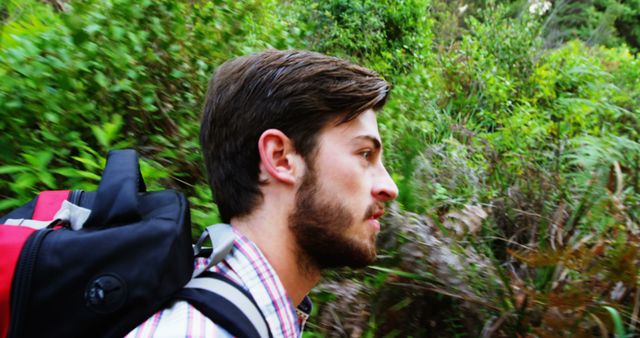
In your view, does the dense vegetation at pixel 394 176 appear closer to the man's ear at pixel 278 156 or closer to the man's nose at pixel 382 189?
the man's ear at pixel 278 156

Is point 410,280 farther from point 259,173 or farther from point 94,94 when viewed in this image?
point 94,94

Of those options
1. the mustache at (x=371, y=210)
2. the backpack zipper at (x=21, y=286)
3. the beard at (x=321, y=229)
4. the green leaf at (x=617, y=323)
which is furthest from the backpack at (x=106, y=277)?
the green leaf at (x=617, y=323)

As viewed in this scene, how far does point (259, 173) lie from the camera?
1.69m

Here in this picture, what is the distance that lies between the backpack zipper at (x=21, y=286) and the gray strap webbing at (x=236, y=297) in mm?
355

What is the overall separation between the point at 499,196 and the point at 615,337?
5.53ft

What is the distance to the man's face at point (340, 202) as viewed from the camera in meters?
1.60

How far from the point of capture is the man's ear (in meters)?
1.64

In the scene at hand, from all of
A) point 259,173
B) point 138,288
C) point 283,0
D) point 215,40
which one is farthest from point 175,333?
point 283,0

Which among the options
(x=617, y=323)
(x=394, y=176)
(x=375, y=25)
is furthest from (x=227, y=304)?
(x=375, y=25)

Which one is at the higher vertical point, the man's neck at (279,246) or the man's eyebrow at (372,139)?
the man's eyebrow at (372,139)

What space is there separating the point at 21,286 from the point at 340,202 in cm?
93

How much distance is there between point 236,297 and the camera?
1.22 m

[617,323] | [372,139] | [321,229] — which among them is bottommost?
[617,323]

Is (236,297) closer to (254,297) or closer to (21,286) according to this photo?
(254,297)
